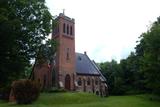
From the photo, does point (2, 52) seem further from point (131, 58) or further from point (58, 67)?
point (131, 58)

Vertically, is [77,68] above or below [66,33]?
below

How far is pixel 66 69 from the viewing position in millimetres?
50188

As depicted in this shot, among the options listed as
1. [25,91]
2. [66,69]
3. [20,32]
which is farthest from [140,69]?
[20,32]

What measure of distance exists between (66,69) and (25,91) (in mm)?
17610

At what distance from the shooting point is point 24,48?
24.9 m

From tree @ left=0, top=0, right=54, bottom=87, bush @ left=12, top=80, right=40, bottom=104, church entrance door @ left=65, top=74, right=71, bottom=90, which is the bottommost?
bush @ left=12, top=80, right=40, bottom=104

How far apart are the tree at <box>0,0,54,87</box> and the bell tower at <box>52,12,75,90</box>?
20.3 metres

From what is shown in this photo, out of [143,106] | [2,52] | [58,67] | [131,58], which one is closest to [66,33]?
[58,67]

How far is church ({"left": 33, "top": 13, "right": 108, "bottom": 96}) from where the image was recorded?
163 feet

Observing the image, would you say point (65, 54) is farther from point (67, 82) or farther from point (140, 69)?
point (140, 69)

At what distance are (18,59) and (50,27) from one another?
25.1 feet

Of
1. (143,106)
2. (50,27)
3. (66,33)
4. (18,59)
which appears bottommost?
(143,106)

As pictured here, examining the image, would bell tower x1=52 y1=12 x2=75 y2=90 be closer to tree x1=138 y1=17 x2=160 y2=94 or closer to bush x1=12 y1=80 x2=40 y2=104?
bush x1=12 y1=80 x2=40 y2=104

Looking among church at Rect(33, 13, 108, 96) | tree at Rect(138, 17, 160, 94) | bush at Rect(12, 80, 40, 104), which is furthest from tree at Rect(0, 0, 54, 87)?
church at Rect(33, 13, 108, 96)
